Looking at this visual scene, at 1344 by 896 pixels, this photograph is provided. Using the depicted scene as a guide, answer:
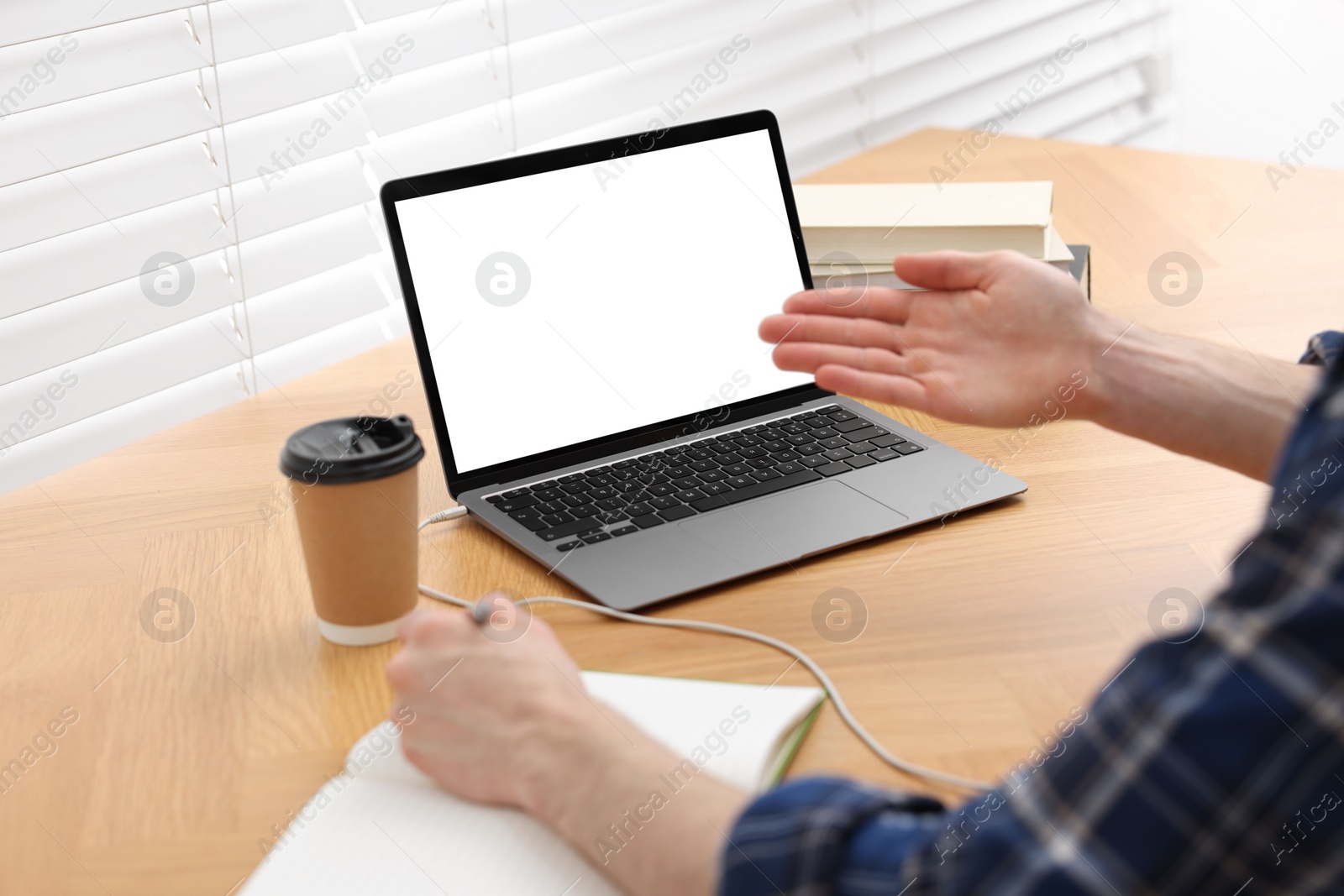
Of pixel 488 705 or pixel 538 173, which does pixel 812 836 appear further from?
pixel 538 173

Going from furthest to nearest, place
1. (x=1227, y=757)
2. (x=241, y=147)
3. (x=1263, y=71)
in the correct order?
1. (x=1263, y=71)
2. (x=241, y=147)
3. (x=1227, y=757)

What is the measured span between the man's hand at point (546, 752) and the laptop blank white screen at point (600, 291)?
0.27 meters

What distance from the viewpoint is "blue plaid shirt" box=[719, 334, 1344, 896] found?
0.40 metres

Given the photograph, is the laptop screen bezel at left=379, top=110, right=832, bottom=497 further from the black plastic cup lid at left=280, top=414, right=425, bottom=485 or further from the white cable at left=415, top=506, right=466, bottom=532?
the black plastic cup lid at left=280, top=414, right=425, bottom=485

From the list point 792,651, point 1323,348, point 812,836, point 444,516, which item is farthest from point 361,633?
point 1323,348

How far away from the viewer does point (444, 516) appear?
94 cm

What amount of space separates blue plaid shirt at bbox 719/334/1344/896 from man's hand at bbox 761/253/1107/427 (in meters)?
0.47

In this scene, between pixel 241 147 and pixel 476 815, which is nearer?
pixel 476 815

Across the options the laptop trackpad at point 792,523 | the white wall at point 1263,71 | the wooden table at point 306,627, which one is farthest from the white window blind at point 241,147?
the white wall at point 1263,71

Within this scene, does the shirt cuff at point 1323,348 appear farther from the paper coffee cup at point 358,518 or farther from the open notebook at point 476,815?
the paper coffee cup at point 358,518

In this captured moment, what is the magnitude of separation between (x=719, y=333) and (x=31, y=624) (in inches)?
22.7

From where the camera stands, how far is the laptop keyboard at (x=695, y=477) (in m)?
0.90

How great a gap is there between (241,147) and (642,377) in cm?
67

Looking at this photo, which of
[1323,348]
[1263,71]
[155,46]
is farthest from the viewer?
[1263,71]
